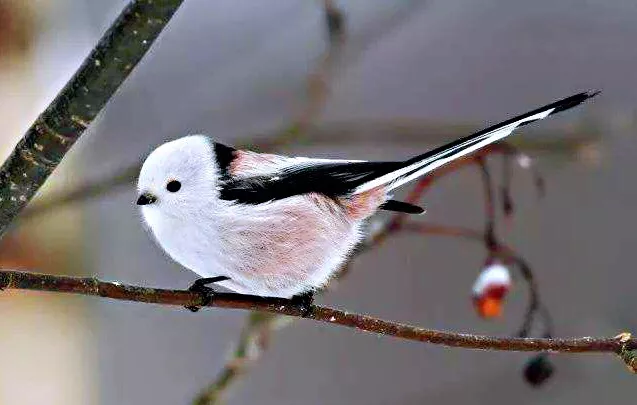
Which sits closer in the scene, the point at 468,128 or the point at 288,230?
the point at 288,230

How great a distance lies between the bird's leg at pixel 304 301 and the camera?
0.55 metres

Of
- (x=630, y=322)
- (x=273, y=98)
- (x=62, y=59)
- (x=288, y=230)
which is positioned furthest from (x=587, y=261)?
(x=62, y=59)

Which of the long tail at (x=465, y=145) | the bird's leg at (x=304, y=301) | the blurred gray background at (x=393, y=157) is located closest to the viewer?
the long tail at (x=465, y=145)

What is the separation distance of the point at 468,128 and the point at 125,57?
0.63 meters

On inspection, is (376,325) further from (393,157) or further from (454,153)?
(393,157)

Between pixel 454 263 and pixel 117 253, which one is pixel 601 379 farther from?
pixel 117 253

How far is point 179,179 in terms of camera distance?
0.54 m

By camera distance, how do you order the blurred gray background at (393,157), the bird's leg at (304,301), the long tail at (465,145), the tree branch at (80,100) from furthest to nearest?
1. the blurred gray background at (393,157)
2. the bird's leg at (304,301)
3. the long tail at (465,145)
4. the tree branch at (80,100)

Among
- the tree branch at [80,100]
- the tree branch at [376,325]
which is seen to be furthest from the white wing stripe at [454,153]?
the tree branch at [80,100]

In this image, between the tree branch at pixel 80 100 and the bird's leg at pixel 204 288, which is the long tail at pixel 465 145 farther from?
the tree branch at pixel 80 100

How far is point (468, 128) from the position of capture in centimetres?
91

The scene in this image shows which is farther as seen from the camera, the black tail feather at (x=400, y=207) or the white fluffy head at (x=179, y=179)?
the black tail feather at (x=400, y=207)

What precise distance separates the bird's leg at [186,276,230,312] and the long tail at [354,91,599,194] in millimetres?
132

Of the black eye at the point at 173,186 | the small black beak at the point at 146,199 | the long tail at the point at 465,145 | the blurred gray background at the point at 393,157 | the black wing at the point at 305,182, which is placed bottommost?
the small black beak at the point at 146,199
